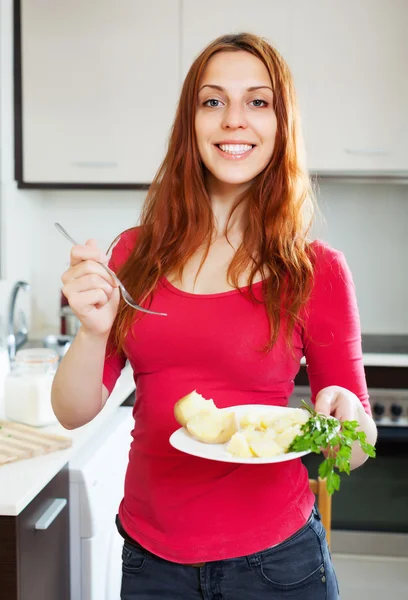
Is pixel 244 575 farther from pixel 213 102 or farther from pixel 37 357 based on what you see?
pixel 37 357

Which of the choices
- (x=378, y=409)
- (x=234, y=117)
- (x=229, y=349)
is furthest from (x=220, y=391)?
(x=378, y=409)

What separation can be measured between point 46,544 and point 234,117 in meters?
0.91

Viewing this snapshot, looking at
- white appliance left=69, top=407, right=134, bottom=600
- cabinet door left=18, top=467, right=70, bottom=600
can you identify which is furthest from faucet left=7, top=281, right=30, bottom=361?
cabinet door left=18, top=467, right=70, bottom=600

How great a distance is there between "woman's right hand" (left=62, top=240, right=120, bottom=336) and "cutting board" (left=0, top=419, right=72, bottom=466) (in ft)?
1.72

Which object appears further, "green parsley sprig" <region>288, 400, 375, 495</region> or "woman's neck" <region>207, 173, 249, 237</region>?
"woman's neck" <region>207, 173, 249, 237</region>

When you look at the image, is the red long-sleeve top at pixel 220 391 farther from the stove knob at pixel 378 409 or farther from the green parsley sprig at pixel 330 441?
the stove knob at pixel 378 409

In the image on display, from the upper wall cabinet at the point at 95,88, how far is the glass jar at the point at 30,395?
1085mm

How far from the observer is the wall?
284 cm

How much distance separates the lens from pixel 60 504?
1.45 meters

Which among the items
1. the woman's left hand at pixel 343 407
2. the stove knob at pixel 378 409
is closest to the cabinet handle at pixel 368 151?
the stove knob at pixel 378 409

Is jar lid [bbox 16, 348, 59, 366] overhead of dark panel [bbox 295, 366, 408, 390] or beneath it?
Answer: overhead

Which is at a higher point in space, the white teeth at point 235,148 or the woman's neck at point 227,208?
the white teeth at point 235,148

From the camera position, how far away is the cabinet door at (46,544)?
1.28 m

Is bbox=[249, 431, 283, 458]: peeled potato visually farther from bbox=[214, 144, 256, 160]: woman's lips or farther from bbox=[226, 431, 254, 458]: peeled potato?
bbox=[214, 144, 256, 160]: woman's lips
